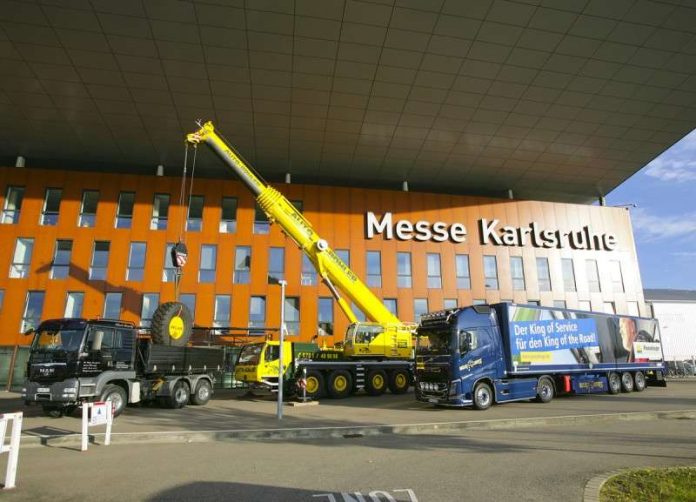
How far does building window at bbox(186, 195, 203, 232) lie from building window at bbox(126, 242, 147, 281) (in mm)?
2948

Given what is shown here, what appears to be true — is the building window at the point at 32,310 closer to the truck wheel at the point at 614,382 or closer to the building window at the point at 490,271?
the building window at the point at 490,271

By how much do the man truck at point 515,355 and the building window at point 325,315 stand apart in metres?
11.9

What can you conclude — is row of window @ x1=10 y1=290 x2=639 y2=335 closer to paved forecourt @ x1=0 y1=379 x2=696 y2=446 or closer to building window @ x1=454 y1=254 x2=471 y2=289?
building window @ x1=454 y1=254 x2=471 y2=289

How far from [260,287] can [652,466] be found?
22857mm

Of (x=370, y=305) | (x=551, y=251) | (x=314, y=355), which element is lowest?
(x=314, y=355)

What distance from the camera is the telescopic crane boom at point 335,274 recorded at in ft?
63.9

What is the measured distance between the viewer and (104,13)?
56.3ft

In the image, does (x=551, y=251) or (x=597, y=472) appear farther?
(x=551, y=251)

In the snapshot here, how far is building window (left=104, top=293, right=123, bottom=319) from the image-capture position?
84.0 feet

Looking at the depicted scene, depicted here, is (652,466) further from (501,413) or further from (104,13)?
(104,13)

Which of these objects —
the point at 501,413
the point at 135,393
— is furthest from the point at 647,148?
the point at 135,393

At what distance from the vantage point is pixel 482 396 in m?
14.8

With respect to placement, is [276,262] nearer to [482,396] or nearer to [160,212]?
[160,212]

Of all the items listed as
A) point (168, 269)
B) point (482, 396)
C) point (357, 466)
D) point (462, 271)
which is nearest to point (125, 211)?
point (168, 269)
